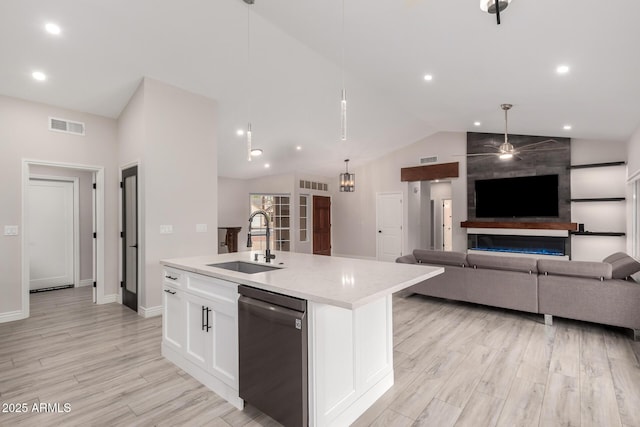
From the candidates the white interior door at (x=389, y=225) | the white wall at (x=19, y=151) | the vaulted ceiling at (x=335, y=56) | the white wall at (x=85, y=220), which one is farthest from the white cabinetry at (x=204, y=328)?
the white interior door at (x=389, y=225)

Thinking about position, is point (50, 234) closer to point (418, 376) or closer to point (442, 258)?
point (418, 376)

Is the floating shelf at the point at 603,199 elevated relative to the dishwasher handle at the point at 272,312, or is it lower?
elevated

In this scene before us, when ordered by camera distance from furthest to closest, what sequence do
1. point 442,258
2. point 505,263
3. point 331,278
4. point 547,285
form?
point 442,258 → point 505,263 → point 547,285 → point 331,278

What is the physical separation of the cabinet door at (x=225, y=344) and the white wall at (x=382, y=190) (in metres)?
6.99

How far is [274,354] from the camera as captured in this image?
6.01 ft

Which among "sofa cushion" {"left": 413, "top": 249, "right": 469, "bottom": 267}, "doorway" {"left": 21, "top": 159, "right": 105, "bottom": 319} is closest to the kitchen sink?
"sofa cushion" {"left": 413, "top": 249, "right": 469, "bottom": 267}

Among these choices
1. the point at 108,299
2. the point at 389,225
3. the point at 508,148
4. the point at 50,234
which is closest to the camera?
the point at 108,299

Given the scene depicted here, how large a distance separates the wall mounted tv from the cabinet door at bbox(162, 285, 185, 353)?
7.09 m

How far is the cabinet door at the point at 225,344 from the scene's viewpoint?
84.0 inches

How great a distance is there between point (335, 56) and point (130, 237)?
3722 millimetres

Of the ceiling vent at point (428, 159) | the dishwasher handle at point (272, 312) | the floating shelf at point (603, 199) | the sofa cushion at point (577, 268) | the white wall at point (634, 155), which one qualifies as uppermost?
the ceiling vent at point (428, 159)

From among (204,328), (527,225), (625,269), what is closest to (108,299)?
(204,328)

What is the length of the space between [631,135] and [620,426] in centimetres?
527

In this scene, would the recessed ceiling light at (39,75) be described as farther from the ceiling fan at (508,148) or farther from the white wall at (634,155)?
the white wall at (634,155)
